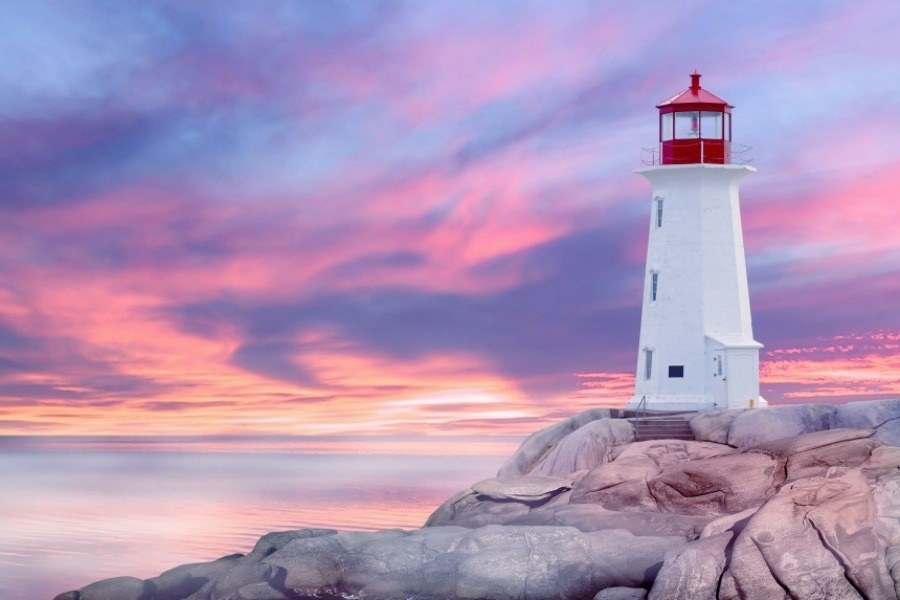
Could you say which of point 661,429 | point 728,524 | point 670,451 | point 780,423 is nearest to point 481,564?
point 728,524

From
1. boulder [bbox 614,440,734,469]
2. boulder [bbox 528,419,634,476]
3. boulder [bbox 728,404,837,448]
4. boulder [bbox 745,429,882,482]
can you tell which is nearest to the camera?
boulder [bbox 745,429,882,482]

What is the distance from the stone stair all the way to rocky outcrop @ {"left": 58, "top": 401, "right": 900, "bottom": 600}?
8.00ft

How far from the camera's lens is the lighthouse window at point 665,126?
32.1m

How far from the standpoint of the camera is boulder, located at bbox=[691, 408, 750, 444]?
28.0m

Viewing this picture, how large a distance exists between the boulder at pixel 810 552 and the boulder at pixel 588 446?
8.92m

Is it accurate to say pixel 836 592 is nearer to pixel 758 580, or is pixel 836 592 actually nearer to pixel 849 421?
pixel 758 580

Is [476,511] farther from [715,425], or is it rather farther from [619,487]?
[715,425]

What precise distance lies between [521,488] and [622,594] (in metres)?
6.55

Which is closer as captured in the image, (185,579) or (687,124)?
(185,579)

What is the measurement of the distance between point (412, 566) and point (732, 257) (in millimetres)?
14881

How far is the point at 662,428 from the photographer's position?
2908cm

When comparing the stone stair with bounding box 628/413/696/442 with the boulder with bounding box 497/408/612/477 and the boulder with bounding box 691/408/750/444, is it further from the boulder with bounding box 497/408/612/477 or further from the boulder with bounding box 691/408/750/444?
the boulder with bounding box 497/408/612/477

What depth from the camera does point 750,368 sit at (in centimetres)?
3080

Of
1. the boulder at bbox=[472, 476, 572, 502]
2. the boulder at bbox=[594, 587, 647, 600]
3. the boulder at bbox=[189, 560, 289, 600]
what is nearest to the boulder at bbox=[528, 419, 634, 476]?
the boulder at bbox=[472, 476, 572, 502]
